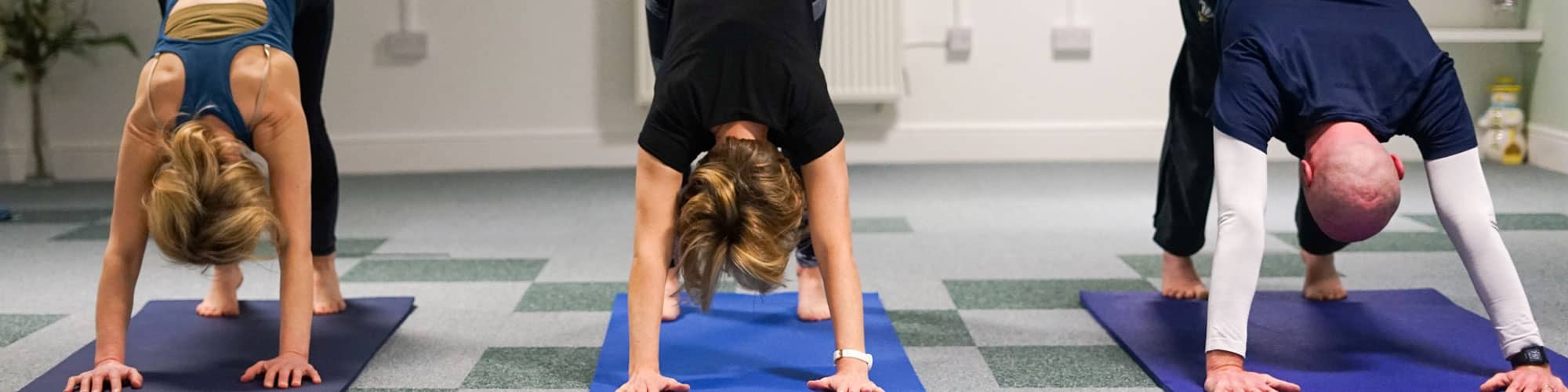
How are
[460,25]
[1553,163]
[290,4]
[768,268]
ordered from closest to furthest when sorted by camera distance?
[768,268]
[290,4]
[1553,163]
[460,25]

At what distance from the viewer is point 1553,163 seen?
15.5ft

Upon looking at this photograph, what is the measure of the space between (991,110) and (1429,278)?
2.49 meters

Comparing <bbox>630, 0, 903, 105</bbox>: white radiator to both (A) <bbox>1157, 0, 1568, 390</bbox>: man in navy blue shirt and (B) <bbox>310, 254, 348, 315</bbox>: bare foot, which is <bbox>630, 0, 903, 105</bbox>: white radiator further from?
(A) <bbox>1157, 0, 1568, 390</bbox>: man in navy blue shirt

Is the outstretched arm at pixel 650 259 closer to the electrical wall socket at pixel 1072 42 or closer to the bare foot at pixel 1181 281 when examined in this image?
the bare foot at pixel 1181 281

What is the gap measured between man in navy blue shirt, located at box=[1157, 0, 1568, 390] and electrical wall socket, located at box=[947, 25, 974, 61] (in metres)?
3.12

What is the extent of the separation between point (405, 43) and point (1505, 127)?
4.27m

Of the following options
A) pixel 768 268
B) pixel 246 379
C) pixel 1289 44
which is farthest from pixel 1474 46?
pixel 246 379

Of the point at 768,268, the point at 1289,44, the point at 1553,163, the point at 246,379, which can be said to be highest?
the point at 1289,44

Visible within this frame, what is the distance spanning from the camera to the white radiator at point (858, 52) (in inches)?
195

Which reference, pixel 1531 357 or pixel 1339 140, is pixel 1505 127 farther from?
pixel 1339 140

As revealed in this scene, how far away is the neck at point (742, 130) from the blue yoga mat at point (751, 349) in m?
0.40

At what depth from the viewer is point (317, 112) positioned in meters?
2.53

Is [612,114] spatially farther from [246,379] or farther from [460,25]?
[246,379]

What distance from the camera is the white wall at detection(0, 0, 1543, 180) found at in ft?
16.7
